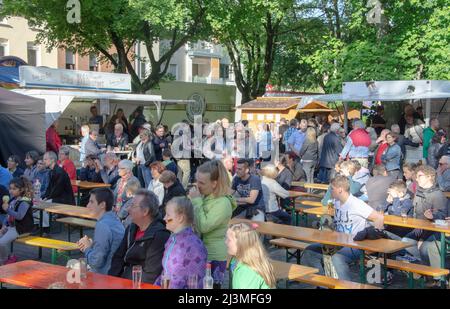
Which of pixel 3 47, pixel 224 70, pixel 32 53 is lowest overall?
pixel 32 53

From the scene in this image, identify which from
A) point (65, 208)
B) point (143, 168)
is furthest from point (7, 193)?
point (143, 168)

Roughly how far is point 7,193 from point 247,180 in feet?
10.1

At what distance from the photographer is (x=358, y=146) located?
12.3 m

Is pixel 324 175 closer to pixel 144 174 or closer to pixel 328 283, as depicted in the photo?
pixel 144 174

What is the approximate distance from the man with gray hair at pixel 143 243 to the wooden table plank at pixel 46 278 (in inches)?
7.9

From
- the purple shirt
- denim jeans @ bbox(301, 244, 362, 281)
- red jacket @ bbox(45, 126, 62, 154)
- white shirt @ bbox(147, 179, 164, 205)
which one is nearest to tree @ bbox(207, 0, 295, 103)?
red jacket @ bbox(45, 126, 62, 154)

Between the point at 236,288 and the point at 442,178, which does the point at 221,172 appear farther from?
the point at 442,178

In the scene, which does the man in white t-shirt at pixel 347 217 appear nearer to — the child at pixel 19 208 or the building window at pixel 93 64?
the child at pixel 19 208

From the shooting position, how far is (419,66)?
63.8 feet

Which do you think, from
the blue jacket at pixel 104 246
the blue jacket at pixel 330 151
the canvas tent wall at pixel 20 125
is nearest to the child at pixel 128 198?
the blue jacket at pixel 104 246

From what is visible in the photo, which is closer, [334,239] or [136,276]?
[136,276]

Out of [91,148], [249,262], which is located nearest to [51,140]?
[91,148]

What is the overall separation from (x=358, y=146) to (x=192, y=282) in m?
8.71
